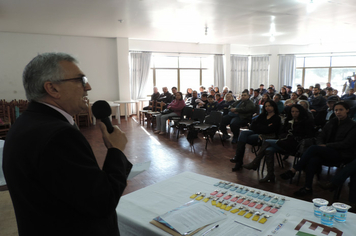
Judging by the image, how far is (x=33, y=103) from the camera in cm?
91

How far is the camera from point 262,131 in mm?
4152

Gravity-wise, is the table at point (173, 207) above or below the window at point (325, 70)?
below

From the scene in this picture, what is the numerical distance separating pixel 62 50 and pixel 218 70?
6.67m

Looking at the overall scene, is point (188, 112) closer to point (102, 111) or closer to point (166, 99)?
point (166, 99)

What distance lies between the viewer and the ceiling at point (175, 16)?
499 cm

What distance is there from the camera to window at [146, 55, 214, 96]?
430 inches

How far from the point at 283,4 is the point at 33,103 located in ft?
18.1

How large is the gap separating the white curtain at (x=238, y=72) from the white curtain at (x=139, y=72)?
434cm

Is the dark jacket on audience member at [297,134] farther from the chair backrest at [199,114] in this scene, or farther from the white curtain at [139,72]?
the white curtain at [139,72]

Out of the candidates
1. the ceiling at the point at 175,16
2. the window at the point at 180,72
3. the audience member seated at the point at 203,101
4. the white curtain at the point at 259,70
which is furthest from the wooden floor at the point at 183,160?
the white curtain at the point at 259,70

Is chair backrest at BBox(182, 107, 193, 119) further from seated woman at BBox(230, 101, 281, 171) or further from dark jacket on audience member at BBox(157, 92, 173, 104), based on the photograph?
seated woman at BBox(230, 101, 281, 171)


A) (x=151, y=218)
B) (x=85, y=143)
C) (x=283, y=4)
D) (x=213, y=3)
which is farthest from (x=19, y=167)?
(x=283, y=4)

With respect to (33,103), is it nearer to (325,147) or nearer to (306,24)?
(325,147)

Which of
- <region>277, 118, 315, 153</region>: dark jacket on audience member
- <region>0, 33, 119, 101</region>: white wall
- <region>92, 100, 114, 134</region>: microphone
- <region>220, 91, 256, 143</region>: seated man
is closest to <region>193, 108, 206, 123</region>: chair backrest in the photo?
<region>220, 91, 256, 143</region>: seated man
